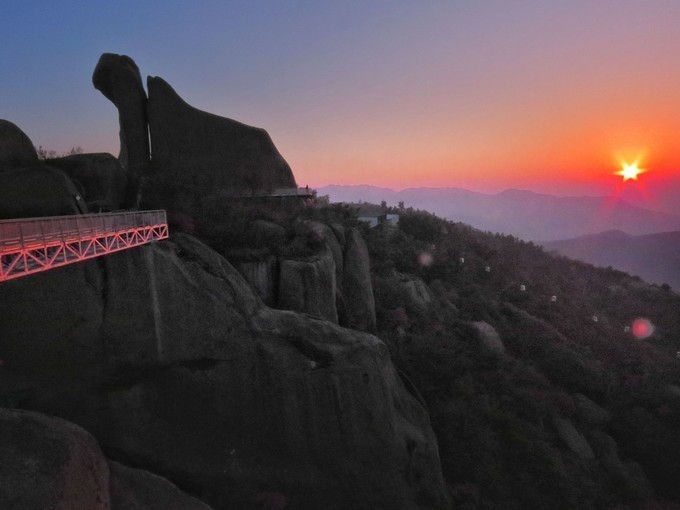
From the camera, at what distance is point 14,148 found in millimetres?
16359

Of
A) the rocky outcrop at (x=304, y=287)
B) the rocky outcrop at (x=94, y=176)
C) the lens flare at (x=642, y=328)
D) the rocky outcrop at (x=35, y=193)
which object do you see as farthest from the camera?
the lens flare at (x=642, y=328)

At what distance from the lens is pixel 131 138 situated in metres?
24.7

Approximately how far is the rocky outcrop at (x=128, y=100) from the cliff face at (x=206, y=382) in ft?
40.3

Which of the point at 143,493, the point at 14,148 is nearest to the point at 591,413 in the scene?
the point at 143,493

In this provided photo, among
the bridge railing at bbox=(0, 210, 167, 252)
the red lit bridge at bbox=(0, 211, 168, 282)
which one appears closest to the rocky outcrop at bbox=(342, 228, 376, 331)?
the red lit bridge at bbox=(0, 211, 168, 282)

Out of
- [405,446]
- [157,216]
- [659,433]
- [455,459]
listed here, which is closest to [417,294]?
[455,459]

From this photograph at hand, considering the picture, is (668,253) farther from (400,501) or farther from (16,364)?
(16,364)

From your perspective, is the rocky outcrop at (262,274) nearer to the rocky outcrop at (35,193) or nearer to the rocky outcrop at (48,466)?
the rocky outcrop at (35,193)

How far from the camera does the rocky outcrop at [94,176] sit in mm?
17828

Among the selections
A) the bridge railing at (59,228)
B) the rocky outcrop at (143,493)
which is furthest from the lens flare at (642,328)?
the bridge railing at (59,228)

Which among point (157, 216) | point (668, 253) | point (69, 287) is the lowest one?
point (668, 253)

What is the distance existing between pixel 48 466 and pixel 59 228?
6.81 metres

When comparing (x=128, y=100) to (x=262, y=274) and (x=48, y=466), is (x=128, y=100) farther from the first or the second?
(x=48, y=466)

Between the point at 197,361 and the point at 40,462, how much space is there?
18.7 feet
